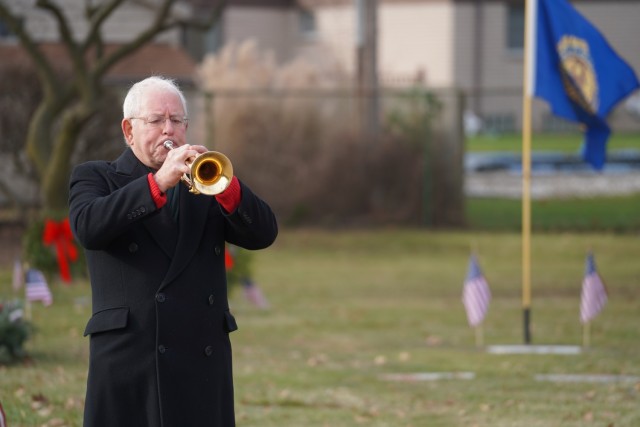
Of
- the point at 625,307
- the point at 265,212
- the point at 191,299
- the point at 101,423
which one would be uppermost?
the point at 265,212

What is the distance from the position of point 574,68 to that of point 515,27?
3521 centimetres

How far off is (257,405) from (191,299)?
175 inches

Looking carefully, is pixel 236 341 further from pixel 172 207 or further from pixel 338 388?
pixel 172 207

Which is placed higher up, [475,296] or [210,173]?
[210,173]

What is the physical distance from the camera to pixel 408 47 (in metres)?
45.7

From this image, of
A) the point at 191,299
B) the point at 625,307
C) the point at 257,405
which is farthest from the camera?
the point at 625,307

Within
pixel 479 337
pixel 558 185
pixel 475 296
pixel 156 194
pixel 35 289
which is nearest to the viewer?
pixel 156 194

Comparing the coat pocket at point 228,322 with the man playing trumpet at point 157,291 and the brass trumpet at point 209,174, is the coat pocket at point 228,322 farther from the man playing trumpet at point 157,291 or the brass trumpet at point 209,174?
the brass trumpet at point 209,174

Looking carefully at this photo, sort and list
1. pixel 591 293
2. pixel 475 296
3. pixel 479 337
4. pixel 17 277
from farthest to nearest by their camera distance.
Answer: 1. pixel 17 277
2. pixel 479 337
3. pixel 475 296
4. pixel 591 293

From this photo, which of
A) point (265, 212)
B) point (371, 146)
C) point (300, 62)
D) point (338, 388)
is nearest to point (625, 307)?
point (338, 388)

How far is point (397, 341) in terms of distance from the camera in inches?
516

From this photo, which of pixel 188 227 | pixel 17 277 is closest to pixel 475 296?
pixel 17 277

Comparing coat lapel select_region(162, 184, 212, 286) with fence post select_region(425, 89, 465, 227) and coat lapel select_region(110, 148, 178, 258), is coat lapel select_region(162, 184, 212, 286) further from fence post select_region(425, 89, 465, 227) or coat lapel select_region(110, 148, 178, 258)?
fence post select_region(425, 89, 465, 227)

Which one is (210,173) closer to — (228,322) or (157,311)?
(157,311)
